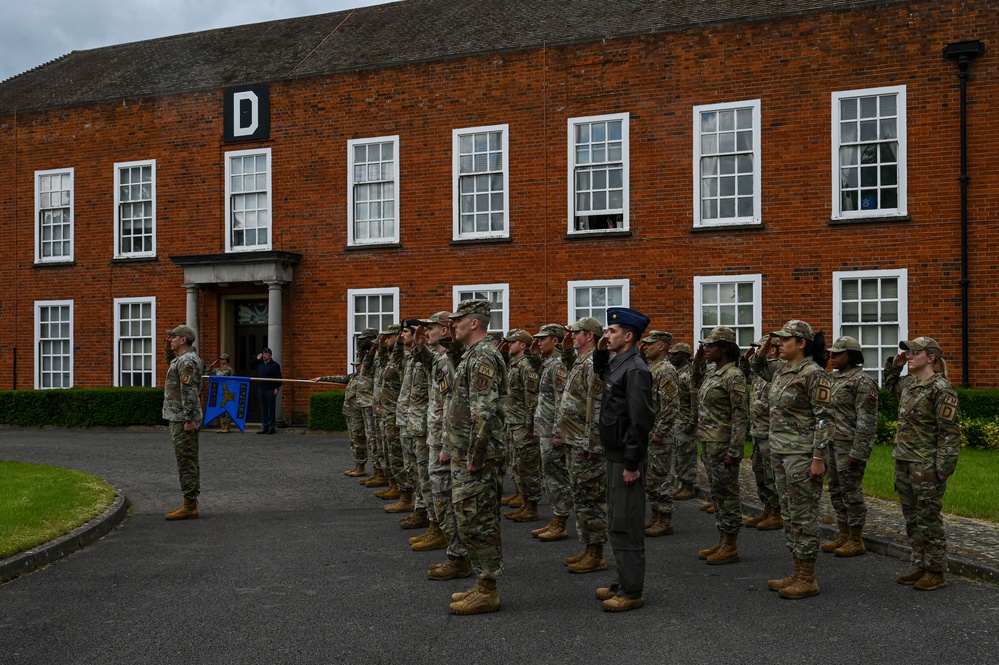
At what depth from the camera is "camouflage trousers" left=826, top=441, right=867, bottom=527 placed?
28.0ft

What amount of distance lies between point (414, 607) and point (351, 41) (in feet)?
61.7

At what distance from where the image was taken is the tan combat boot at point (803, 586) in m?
6.95

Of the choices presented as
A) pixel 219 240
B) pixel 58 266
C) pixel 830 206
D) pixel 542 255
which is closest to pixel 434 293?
pixel 542 255

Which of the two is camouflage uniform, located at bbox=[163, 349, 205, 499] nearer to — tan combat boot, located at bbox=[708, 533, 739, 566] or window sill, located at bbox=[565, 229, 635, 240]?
tan combat boot, located at bbox=[708, 533, 739, 566]

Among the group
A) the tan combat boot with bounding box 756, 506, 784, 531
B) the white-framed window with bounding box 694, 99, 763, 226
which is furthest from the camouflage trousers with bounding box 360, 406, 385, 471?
the white-framed window with bounding box 694, 99, 763, 226

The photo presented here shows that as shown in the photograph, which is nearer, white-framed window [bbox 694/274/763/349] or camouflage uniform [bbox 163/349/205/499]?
camouflage uniform [bbox 163/349/205/499]

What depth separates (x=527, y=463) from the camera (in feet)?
34.9

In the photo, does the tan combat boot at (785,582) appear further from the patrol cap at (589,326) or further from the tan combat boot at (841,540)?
the patrol cap at (589,326)

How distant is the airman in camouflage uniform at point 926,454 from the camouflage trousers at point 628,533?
7.04 feet

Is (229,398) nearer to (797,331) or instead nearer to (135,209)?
(135,209)

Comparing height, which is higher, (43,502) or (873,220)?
(873,220)

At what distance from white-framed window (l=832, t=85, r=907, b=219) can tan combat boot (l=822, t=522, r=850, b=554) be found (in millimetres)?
9805

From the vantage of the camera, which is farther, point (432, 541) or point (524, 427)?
point (524, 427)

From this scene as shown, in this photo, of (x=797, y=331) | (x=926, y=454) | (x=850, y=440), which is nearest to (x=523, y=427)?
(x=850, y=440)
